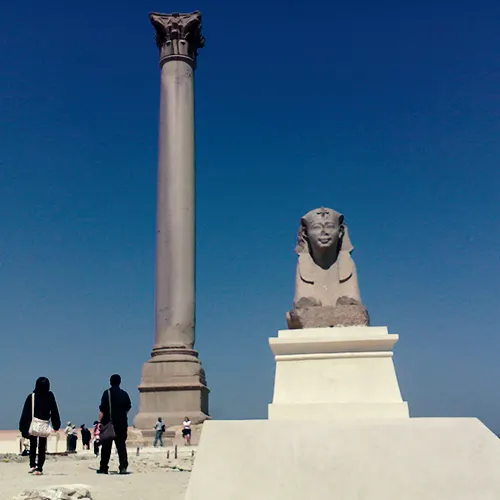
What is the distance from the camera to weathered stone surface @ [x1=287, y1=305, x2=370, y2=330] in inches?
334

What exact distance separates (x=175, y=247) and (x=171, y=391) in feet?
14.9

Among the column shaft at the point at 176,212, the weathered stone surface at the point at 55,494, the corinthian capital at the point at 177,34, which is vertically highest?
the corinthian capital at the point at 177,34

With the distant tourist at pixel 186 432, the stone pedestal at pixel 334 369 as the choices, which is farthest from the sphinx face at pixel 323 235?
the distant tourist at pixel 186 432

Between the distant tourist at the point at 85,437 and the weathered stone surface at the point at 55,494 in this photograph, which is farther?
the distant tourist at the point at 85,437

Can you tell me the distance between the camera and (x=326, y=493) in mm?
5840

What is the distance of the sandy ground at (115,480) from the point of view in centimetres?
775

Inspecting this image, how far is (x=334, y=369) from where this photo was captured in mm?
8141

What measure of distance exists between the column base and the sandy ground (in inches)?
297

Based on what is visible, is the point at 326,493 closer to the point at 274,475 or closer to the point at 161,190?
the point at 274,475

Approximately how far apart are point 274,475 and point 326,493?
49cm

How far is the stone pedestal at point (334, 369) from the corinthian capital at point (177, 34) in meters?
17.5

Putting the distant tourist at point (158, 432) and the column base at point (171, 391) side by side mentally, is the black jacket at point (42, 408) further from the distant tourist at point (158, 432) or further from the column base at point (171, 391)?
the column base at point (171, 391)

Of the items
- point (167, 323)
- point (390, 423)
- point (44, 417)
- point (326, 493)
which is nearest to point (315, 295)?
point (390, 423)

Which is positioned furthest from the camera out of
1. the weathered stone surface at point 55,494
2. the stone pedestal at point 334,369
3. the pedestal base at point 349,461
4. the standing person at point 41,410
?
the standing person at point 41,410
